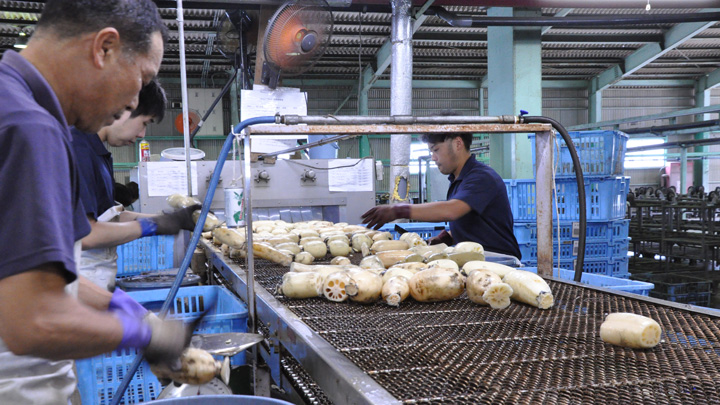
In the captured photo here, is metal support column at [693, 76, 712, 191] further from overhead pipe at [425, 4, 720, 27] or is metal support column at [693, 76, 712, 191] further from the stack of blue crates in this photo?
the stack of blue crates

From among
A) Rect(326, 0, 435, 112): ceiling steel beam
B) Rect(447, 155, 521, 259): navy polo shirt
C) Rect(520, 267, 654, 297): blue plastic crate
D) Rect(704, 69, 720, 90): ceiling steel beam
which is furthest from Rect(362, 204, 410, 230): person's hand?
Rect(704, 69, 720, 90): ceiling steel beam

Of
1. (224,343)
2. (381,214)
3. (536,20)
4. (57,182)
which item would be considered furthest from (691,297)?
(57,182)

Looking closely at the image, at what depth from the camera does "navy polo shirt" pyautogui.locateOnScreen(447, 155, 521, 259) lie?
241 centimetres

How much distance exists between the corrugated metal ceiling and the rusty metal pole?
5.19 meters

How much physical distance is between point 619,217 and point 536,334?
8.88ft

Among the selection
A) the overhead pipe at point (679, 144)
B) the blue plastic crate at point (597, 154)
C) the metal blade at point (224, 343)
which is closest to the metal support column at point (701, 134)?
the overhead pipe at point (679, 144)

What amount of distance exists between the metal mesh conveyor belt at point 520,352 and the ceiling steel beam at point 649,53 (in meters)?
7.41

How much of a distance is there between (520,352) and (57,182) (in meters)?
0.85

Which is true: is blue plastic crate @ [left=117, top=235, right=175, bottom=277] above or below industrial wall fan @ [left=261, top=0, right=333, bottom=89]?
below

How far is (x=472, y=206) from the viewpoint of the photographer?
94.0 inches

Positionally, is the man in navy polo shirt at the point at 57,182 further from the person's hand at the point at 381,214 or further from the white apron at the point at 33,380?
the person's hand at the point at 381,214

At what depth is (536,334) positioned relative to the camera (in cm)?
112

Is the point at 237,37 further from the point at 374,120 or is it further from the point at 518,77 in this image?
the point at 374,120

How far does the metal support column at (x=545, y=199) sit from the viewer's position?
177 centimetres
